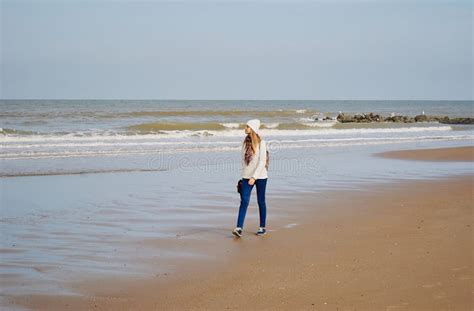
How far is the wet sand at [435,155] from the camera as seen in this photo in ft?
71.6

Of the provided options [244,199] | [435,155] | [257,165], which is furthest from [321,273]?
[435,155]

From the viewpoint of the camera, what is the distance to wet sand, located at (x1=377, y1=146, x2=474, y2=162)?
859 inches

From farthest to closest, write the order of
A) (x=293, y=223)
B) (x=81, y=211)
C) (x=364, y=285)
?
(x=81, y=211), (x=293, y=223), (x=364, y=285)

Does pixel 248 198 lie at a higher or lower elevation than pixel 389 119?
higher

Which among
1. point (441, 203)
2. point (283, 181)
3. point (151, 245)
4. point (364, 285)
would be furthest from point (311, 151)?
point (364, 285)

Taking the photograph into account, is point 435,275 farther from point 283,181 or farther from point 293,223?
point 283,181

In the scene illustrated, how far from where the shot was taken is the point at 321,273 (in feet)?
23.2

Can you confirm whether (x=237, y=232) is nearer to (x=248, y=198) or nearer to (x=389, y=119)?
(x=248, y=198)

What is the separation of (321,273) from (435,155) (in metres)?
17.0

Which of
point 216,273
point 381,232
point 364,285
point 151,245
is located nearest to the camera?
point 364,285

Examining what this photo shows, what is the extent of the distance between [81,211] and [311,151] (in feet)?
47.5

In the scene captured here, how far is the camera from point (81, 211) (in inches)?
436

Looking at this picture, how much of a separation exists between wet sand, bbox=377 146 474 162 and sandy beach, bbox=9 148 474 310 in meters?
11.4

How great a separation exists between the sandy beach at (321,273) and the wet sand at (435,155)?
11364 mm
